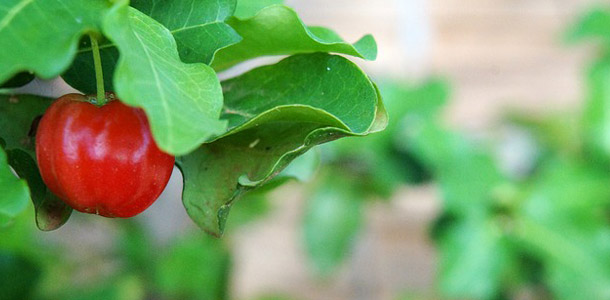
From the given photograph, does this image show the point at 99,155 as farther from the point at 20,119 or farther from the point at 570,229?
the point at 570,229

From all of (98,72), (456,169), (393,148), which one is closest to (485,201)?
(456,169)

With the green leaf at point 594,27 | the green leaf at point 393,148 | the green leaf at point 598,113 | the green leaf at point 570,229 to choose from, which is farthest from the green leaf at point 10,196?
the green leaf at point 594,27

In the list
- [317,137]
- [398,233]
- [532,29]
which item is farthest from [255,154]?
[532,29]

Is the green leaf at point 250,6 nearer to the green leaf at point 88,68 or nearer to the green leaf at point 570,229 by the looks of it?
the green leaf at point 88,68

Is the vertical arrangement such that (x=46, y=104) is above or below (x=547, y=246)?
above

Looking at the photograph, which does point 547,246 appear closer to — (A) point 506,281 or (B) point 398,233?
(A) point 506,281
